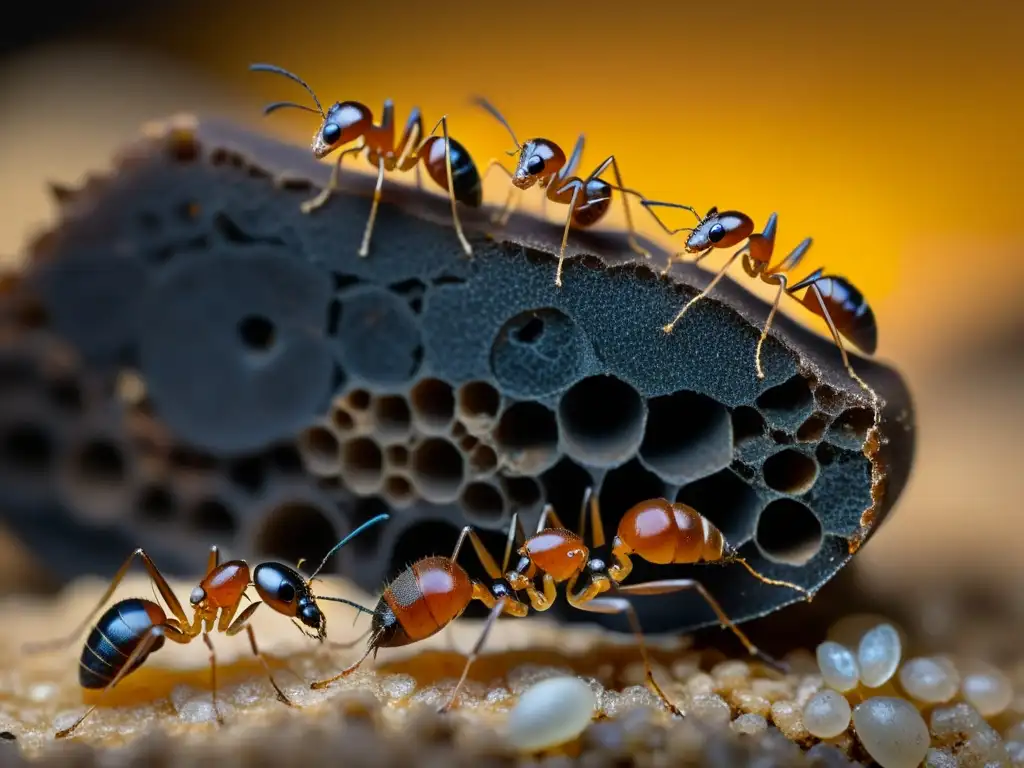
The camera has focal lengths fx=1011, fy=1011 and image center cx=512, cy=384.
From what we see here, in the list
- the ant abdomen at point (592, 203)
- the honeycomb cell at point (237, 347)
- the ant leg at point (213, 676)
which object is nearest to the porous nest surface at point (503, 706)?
the ant leg at point (213, 676)

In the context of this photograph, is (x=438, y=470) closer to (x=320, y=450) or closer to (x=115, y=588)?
(x=320, y=450)

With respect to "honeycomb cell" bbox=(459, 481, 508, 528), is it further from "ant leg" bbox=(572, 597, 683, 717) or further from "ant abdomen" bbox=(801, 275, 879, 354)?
"ant abdomen" bbox=(801, 275, 879, 354)

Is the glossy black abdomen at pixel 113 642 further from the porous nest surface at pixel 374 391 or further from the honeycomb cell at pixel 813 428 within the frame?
the honeycomb cell at pixel 813 428

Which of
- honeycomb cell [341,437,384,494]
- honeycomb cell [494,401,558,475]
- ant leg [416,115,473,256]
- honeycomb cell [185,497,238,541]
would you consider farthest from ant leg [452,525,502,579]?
honeycomb cell [185,497,238,541]

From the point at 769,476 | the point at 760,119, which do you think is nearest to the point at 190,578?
the point at 769,476

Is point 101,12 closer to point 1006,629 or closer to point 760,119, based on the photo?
point 760,119

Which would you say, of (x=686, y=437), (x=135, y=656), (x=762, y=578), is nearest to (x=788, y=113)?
(x=686, y=437)
